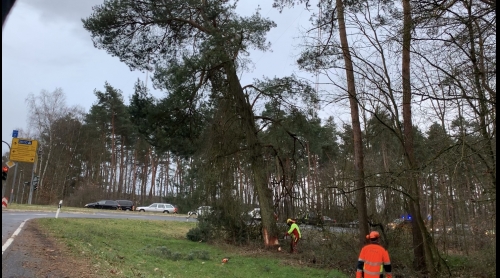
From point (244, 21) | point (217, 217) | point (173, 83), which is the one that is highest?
point (244, 21)

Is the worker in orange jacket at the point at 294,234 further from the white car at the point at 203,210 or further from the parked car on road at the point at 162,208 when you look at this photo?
the parked car on road at the point at 162,208

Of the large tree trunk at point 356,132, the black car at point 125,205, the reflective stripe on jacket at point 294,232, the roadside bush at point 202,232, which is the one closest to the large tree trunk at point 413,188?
the large tree trunk at point 356,132

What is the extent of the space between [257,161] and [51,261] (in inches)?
471

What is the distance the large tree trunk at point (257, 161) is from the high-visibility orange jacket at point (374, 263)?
40.3ft

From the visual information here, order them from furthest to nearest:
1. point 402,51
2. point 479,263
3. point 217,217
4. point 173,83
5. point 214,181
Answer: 1. point 217,217
2. point 214,181
3. point 173,83
4. point 479,263
5. point 402,51

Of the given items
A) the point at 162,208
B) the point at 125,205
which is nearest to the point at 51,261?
the point at 162,208

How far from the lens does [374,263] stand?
8430 mm

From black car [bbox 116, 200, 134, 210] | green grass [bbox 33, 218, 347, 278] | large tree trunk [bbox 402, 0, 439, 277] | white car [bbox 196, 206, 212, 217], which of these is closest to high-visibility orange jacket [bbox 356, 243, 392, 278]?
large tree trunk [bbox 402, 0, 439, 277]

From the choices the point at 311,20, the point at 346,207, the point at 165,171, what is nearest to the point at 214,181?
the point at 346,207

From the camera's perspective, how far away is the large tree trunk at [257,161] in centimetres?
2033

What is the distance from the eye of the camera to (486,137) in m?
9.01

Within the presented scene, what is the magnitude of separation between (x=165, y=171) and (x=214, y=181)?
39.6 m

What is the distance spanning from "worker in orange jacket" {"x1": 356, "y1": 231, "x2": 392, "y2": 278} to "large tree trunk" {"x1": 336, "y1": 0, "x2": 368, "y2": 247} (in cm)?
451

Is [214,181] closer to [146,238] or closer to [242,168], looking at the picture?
[242,168]
